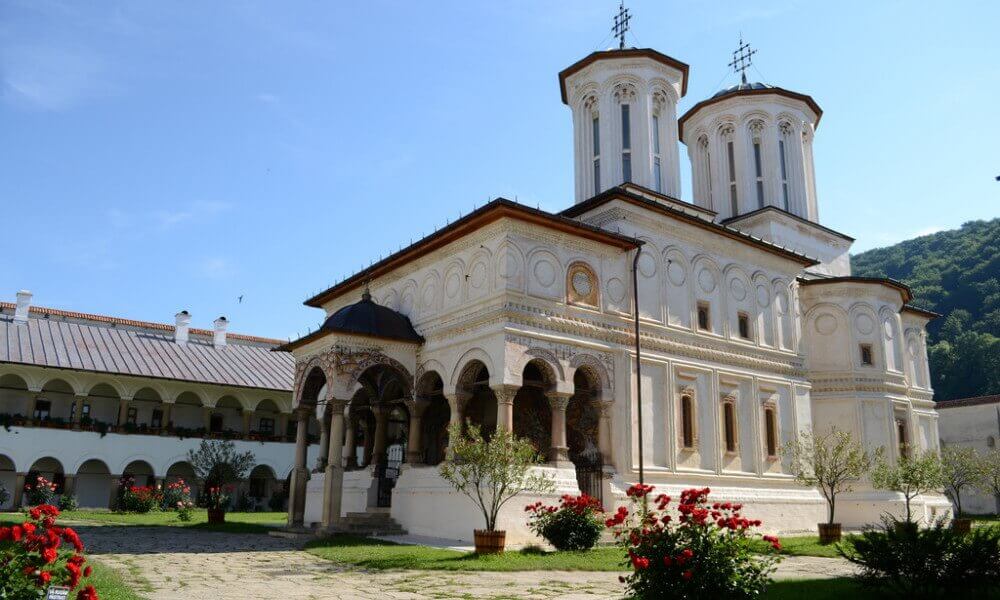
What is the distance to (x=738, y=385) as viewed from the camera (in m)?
18.9

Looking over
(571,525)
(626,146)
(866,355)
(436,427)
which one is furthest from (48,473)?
(866,355)

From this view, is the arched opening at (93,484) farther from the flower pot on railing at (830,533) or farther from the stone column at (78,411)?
the flower pot on railing at (830,533)

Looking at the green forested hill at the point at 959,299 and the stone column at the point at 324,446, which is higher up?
the green forested hill at the point at 959,299

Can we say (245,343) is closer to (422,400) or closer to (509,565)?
(422,400)

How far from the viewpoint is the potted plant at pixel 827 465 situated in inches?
604

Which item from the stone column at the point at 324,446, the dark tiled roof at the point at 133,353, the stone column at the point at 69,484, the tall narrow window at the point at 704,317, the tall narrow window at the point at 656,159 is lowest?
the stone column at the point at 69,484

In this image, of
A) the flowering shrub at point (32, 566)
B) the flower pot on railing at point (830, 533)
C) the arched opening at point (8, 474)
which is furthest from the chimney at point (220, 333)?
the flowering shrub at point (32, 566)

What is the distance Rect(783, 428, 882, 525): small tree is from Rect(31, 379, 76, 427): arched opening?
26766 mm

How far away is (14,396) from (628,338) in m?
25.9

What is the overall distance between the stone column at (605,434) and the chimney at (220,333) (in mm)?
25538

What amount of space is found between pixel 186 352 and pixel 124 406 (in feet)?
13.5

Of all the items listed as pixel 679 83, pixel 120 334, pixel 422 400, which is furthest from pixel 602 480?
pixel 120 334

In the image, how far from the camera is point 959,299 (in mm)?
53094

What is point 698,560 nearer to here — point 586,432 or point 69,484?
point 586,432
